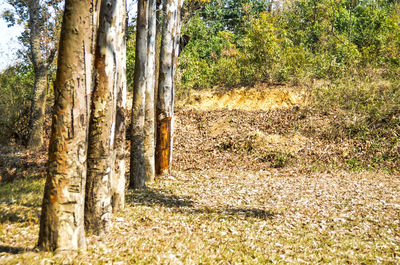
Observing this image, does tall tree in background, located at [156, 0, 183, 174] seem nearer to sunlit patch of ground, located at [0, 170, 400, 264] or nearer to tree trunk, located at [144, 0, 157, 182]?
tree trunk, located at [144, 0, 157, 182]

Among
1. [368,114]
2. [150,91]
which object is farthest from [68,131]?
[368,114]

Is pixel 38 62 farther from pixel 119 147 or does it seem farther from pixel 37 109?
pixel 119 147

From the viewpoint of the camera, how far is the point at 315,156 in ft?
47.4

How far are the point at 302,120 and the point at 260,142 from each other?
287 centimetres

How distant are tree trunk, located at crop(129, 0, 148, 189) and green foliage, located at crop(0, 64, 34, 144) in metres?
11.6

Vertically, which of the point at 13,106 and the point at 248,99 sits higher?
the point at 248,99

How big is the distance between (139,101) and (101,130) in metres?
3.70

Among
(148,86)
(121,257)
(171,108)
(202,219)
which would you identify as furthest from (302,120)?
(121,257)

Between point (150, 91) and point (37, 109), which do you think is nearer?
point (150, 91)

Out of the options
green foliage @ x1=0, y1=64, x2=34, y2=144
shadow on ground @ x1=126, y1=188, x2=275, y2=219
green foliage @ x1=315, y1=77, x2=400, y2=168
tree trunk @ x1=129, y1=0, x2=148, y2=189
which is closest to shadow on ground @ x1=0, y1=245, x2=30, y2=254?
shadow on ground @ x1=126, y1=188, x2=275, y2=219

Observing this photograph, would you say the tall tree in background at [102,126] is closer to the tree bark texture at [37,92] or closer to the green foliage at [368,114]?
the green foliage at [368,114]

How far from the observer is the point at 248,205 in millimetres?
8352

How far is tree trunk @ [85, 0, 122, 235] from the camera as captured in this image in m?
5.14

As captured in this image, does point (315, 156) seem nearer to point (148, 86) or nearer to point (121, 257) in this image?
point (148, 86)
